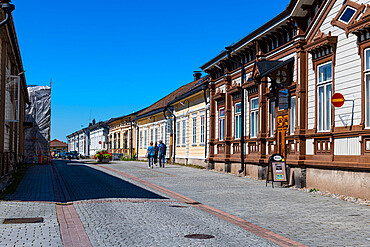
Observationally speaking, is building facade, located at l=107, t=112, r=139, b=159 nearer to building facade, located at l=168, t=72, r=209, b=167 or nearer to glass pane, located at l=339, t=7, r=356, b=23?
building facade, located at l=168, t=72, r=209, b=167

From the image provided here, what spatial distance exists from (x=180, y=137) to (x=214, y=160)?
33.3 ft

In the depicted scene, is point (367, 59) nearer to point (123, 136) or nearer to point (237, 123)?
point (237, 123)

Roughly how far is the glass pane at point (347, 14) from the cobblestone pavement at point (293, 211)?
5422mm

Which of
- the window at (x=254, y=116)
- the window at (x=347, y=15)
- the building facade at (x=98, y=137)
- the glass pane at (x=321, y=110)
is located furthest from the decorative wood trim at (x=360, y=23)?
the building facade at (x=98, y=137)

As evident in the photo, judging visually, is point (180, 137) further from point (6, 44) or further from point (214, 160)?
point (6, 44)

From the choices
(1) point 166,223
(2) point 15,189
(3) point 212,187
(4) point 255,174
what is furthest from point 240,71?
(1) point 166,223

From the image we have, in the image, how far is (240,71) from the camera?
78.1ft

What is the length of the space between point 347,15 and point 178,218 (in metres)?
8.53

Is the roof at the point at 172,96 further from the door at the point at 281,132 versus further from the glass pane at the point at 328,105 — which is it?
the glass pane at the point at 328,105

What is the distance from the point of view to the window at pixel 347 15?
45.4 ft

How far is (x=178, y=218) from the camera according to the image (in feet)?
31.7

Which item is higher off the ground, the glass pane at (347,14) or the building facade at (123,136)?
the glass pane at (347,14)

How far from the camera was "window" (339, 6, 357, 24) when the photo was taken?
13.8 metres

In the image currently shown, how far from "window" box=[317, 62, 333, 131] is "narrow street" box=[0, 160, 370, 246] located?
2420 millimetres
